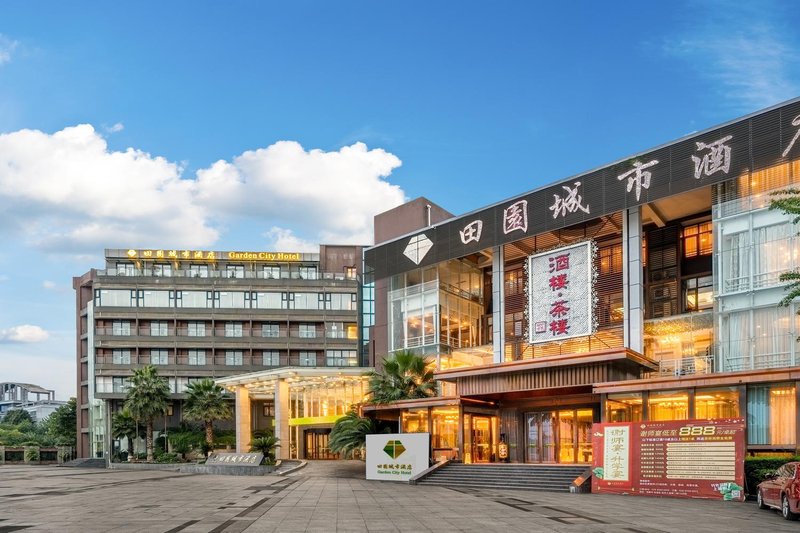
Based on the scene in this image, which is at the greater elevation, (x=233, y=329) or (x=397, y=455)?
(x=233, y=329)

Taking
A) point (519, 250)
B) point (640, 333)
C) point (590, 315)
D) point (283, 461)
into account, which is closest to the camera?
point (640, 333)

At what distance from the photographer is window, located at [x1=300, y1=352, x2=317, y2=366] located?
99125 mm

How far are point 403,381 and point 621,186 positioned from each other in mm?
17728

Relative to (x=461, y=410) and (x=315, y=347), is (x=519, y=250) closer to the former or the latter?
(x=461, y=410)

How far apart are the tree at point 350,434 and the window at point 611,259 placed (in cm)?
1712

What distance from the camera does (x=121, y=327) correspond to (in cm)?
9906

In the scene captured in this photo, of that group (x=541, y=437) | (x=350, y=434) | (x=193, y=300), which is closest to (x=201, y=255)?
(x=193, y=300)

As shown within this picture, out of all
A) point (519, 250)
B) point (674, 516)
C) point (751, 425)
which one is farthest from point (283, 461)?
point (674, 516)

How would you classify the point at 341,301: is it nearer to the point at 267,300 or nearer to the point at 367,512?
the point at 267,300

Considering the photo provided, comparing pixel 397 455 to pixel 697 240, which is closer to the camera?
pixel 397 455

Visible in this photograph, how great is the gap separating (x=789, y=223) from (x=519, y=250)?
18.4m

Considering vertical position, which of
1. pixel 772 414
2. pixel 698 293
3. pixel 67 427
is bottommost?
pixel 67 427

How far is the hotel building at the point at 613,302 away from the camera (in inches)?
1398

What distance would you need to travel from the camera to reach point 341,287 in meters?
101
